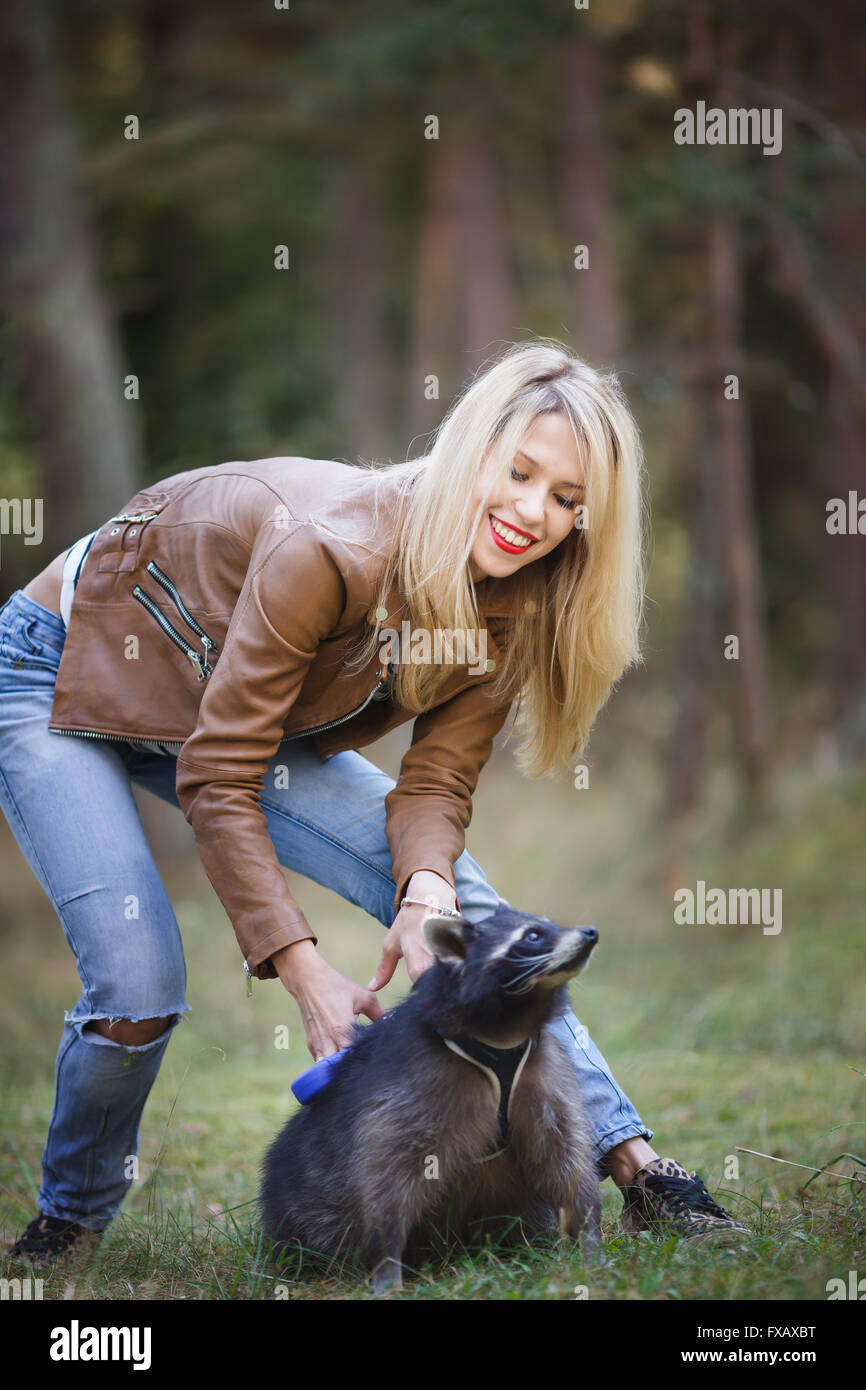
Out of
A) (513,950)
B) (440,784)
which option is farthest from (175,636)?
(513,950)

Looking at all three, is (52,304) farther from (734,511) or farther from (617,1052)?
(617,1052)

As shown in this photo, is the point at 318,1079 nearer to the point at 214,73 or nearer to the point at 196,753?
the point at 196,753

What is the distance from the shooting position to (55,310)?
9.46m

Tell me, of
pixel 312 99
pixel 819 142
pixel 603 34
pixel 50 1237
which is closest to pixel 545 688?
pixel 50 1237

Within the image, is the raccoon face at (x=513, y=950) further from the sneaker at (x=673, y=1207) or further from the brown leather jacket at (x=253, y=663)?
the sneaker at (x=673, y=1207)

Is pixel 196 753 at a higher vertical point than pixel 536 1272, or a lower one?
higher

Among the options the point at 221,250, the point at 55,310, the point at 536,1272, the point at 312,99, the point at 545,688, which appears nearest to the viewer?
the point at 536,1272

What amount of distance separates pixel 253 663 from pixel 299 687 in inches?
7.0

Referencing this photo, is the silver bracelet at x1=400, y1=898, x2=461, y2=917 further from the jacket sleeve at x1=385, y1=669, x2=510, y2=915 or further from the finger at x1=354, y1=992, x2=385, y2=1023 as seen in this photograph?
the finger at x1=354, y1=992, x2=385, y2=1023

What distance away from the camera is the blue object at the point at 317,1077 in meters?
3.27

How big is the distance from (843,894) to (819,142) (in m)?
4.40

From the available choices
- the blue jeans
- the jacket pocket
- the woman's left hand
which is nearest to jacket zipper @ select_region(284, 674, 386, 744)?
the blue jeans

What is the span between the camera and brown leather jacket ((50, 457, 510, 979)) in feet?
10.1

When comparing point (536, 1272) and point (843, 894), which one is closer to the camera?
point (536, 1272)
